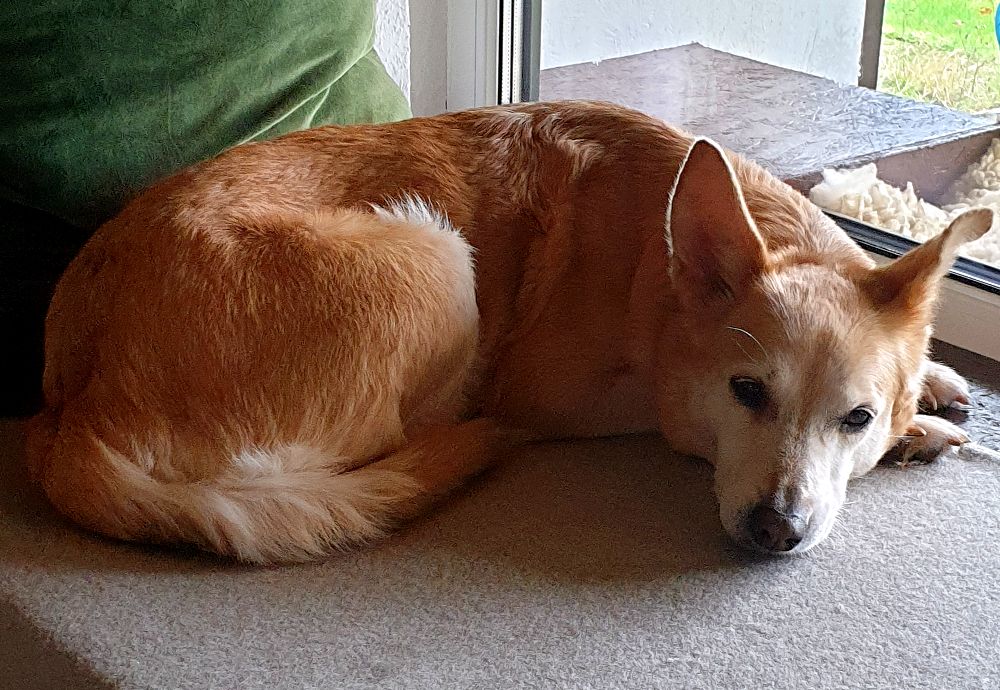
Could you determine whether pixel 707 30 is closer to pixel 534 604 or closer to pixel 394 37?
pixel 394 37

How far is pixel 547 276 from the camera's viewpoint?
5.89 ft

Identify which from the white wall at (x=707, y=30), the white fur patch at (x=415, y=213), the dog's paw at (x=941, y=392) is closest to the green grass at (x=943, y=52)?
the white wall at (x=707, y=30)

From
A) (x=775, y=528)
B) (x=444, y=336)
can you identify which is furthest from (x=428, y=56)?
(x=775, y=528)

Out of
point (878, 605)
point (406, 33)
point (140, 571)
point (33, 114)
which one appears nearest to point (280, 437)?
point (140, 571)

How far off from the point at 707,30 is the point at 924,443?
204 cm

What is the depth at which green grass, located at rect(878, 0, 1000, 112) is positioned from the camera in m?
2.40

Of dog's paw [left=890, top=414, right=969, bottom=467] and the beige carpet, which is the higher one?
dog's paw [left=890, top=414, right=969, bottom=467]

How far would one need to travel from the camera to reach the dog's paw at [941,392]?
6.31 ft

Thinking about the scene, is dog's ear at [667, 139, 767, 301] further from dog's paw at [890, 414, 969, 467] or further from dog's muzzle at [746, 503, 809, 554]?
dog's paw at [890, 414, 969, 467]

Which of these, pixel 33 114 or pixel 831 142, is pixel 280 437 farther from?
pixel 831 142

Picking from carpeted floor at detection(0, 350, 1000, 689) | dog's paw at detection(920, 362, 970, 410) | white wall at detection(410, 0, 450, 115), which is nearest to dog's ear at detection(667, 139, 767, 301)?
carpeted floor at detection(0, 350, 1000, 689)

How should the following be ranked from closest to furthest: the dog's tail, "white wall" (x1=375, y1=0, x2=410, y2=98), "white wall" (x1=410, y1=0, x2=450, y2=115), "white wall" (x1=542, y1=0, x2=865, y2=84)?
the dog's tail, "white wall" (x1=375, y1=0, x2=410, y2=98), "white wall" (x1=410, y1=0, x2=450, y2=115), "white wall" (x1=542, y1=0, x2=865, y2=84)

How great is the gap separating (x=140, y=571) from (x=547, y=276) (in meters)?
0.82

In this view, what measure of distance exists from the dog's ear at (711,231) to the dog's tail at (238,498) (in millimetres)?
535
